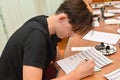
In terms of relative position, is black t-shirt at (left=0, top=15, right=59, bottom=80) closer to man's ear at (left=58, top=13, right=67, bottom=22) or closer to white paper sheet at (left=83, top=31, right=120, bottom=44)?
man's ear at (left=58, top=13, right=67, bottom=22)

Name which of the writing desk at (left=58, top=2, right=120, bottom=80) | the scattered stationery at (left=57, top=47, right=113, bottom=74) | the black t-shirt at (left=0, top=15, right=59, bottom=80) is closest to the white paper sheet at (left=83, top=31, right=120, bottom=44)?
the writing desk at (left=58, top=2, right=120, bottom=80)

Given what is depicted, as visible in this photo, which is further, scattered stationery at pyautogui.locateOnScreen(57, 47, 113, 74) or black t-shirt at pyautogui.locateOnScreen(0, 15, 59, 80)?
scattered stationery at pyautogui.locateOnScreen(57, 47, 113, 74)

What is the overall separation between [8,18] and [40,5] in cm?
48

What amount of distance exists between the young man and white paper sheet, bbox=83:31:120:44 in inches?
17.7

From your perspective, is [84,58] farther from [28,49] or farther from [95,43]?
[28,49]

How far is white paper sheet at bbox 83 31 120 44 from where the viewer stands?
155cm

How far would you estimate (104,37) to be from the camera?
1.62m

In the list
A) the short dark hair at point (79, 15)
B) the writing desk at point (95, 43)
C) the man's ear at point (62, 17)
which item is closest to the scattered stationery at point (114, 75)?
the writing desk at point (95, 43)

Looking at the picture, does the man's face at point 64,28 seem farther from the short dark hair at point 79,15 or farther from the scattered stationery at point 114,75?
the scattered stationery at point 114,75

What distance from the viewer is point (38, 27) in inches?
44.9

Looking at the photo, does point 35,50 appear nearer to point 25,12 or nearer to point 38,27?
point 38,27

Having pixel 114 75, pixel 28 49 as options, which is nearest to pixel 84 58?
pixel 114 75

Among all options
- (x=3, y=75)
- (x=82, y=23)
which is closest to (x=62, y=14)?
(x=82, y=23)

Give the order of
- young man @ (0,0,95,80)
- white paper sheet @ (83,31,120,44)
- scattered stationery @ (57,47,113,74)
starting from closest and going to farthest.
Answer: young man @ (0,0,95,80), scattered stationery @ (57,47,113,74), white paper sheet @ (83,31,120,44)
